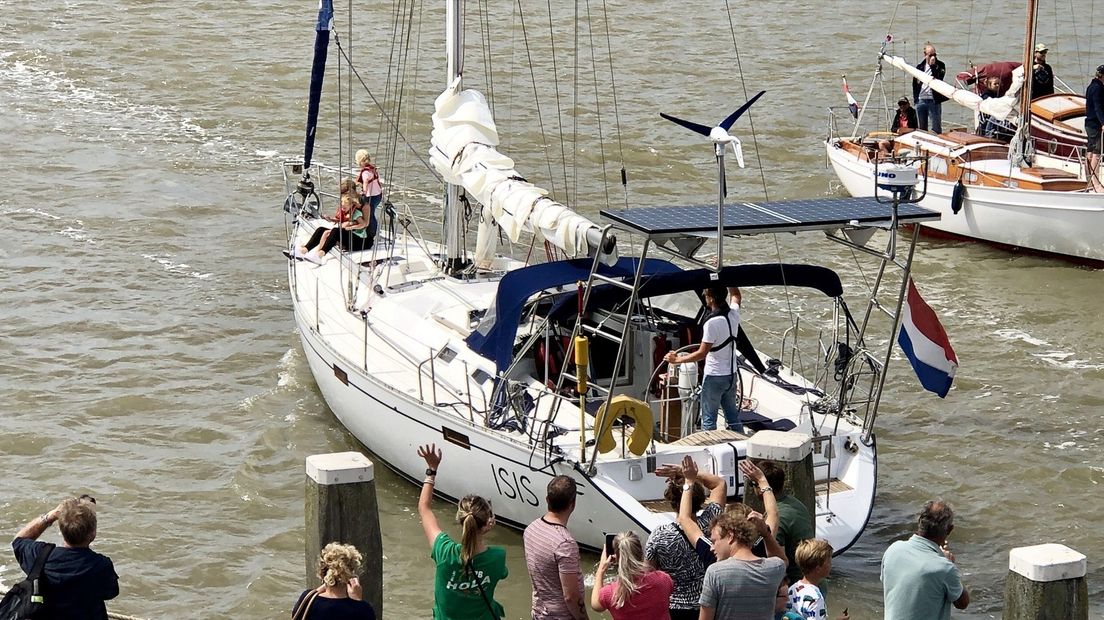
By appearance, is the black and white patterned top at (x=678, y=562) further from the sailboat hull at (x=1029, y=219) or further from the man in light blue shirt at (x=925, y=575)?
the sailboat hull at (x=1029, y=219)

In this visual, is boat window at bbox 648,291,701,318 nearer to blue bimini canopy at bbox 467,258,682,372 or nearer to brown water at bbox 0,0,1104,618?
blue bimini canopy at bbox 467,258,682,372

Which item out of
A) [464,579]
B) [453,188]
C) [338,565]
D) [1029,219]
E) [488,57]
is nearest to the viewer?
[338,565]

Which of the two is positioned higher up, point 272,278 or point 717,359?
point 717,359

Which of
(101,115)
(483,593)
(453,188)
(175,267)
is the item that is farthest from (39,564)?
(101,115)

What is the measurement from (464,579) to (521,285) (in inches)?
174

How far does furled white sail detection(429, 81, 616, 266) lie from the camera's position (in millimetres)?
12086

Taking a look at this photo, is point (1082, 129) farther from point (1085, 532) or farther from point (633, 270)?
point (633, 270)

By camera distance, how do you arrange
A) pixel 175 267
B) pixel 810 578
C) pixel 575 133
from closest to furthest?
pixel 810 578 < pixel 575 133 < pixel 175 267

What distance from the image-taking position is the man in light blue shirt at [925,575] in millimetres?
7840

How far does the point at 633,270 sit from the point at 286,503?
368cm

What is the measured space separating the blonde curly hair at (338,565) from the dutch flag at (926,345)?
511cm

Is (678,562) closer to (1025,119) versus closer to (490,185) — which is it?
(490,185)

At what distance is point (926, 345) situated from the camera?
11156mm

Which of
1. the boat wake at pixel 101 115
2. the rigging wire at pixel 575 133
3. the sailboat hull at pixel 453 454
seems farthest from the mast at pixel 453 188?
the boat wake at pixel 101 115
